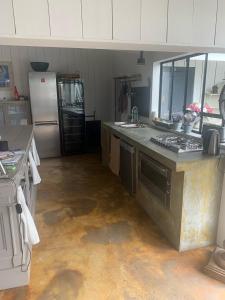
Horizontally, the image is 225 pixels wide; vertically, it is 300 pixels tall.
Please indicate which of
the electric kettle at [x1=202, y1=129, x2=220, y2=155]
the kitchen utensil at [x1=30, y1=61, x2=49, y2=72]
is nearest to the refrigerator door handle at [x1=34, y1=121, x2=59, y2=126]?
the kitchen utensil at [x1=30, y1=61, x2=49, y2=72]

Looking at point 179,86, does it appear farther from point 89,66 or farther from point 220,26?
point 89,66

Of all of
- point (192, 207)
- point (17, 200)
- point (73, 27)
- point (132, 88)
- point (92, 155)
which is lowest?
point (92, 155)

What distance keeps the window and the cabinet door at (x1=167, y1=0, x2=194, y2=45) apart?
5.39ft

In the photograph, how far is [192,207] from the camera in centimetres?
218

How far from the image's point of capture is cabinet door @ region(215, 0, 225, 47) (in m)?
1.83

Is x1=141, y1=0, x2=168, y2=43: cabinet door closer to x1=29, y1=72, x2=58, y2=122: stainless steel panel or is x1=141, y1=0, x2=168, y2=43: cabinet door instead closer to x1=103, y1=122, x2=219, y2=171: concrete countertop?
x1=103, y1=122, x2=219, y2=171: concrete countertop

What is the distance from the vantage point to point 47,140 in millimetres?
5246

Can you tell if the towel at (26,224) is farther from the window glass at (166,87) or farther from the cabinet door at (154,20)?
the window glass at (166,87)

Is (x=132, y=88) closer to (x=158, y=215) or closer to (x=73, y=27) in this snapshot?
Answer: (x=158, y=215)

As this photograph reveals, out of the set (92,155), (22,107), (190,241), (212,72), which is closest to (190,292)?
(190,241)

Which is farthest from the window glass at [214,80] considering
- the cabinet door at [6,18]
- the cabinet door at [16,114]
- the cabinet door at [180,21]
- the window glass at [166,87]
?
the cabinet door at [16,114]

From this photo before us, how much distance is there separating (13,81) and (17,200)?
14.3 feet

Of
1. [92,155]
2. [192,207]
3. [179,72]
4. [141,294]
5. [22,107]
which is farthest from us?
[92,155]

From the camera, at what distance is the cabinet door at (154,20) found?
1.67 m
